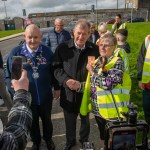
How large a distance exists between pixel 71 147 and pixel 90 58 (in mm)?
1520

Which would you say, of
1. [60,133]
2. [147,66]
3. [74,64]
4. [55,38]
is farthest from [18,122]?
[55,38]

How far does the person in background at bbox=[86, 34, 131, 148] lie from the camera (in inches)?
112

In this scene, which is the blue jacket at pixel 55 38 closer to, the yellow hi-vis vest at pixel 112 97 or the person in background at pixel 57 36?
the person in background at pixel 57 36

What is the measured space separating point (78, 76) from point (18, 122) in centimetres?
200

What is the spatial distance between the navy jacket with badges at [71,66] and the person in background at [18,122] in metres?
1.84

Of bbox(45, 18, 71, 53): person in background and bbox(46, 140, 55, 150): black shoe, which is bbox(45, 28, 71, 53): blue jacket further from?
bbox(46, 140, 55, 150): black shoe

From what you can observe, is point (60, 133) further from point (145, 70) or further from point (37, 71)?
point (145, 70)

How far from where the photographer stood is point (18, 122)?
4.30 feet

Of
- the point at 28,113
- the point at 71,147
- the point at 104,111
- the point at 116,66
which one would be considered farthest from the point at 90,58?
the point at 28,113

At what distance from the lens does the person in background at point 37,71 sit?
3.23 metres

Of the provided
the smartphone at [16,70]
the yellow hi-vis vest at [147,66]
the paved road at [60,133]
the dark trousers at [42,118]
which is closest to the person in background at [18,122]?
the smartphone at [16,70]

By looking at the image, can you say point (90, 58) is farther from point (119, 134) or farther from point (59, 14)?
point (59, 14)

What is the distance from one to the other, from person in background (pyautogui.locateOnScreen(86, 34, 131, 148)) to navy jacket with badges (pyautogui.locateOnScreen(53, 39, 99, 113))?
0.24 m

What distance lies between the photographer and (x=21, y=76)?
1414mm
